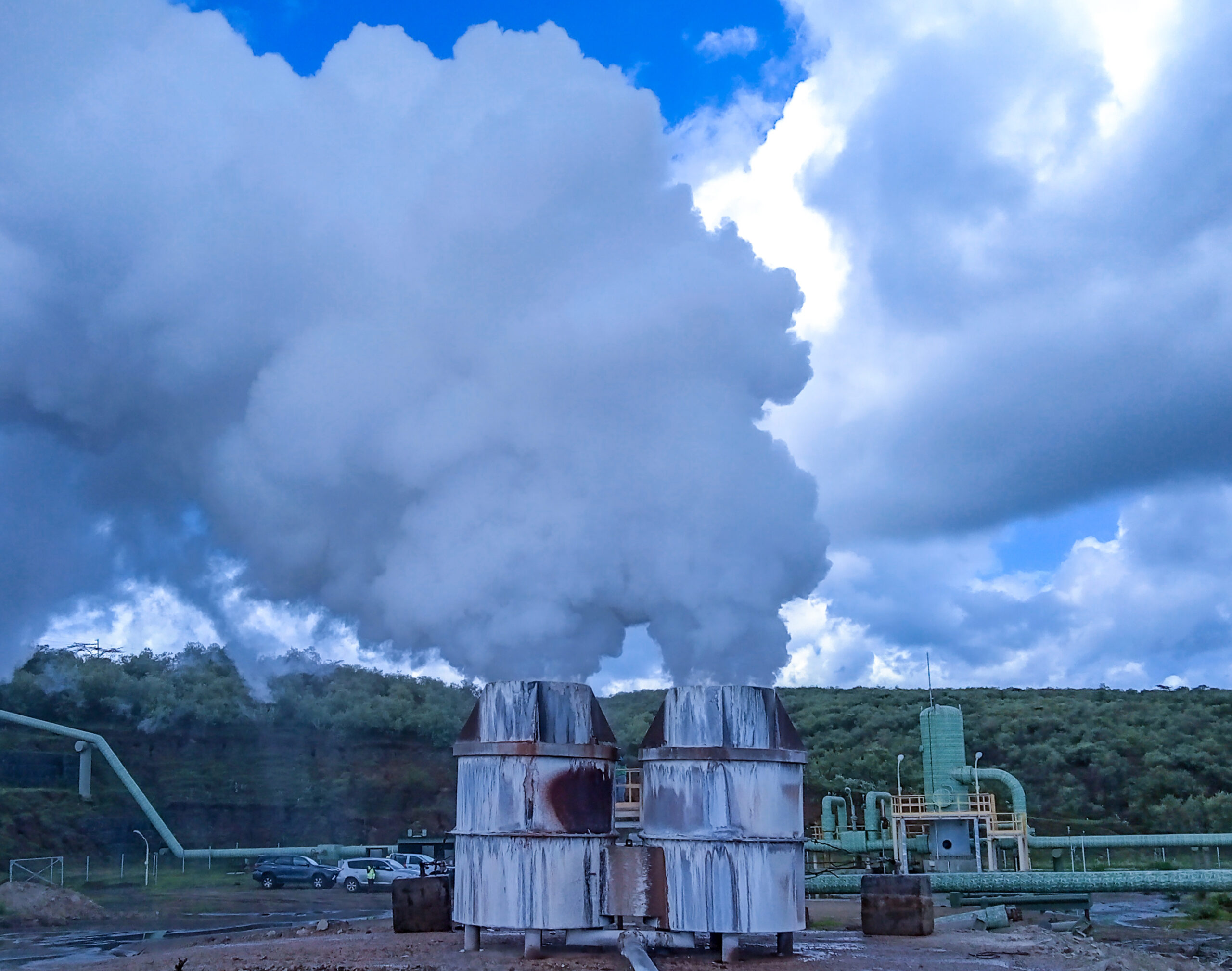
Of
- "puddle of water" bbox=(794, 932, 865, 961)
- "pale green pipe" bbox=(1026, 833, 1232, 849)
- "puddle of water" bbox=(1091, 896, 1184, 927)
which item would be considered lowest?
"puddle of water" bbox=(1091, 896, 1184, 927)

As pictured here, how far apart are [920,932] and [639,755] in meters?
8.88

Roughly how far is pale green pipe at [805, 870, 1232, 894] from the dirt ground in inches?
110

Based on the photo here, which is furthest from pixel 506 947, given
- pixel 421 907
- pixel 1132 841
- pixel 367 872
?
pixel 1132 841

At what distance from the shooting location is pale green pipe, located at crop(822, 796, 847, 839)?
4241cm

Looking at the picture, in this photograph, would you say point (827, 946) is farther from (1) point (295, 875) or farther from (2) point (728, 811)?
(1) point (295, 875)

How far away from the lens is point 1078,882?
32438 millimetres

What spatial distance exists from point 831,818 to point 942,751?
19.5 ft

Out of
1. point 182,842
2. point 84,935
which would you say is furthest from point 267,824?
point 84,935

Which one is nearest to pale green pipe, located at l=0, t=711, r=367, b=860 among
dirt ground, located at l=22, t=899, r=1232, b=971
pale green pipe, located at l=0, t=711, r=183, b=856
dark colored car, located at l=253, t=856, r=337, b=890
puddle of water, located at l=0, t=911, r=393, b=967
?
pale green pipe, located at l=0, t=711, r=183, b=856

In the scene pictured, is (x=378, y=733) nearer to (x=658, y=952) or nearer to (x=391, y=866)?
(x=391, y=866)

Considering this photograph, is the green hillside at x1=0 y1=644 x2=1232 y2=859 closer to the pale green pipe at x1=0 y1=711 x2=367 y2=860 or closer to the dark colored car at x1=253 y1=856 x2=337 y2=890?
the pale green pipe at x1=0 y1=711 x2=367 y2=860

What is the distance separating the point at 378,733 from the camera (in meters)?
73.7

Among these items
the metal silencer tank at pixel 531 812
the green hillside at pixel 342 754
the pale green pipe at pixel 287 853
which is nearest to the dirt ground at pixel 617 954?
the metal silencer tank at pixel 531 812

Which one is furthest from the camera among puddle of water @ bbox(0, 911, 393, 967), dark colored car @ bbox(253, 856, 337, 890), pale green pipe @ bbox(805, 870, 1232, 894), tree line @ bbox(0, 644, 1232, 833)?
tree line @ bbox(0, 644, 1232, 833)
